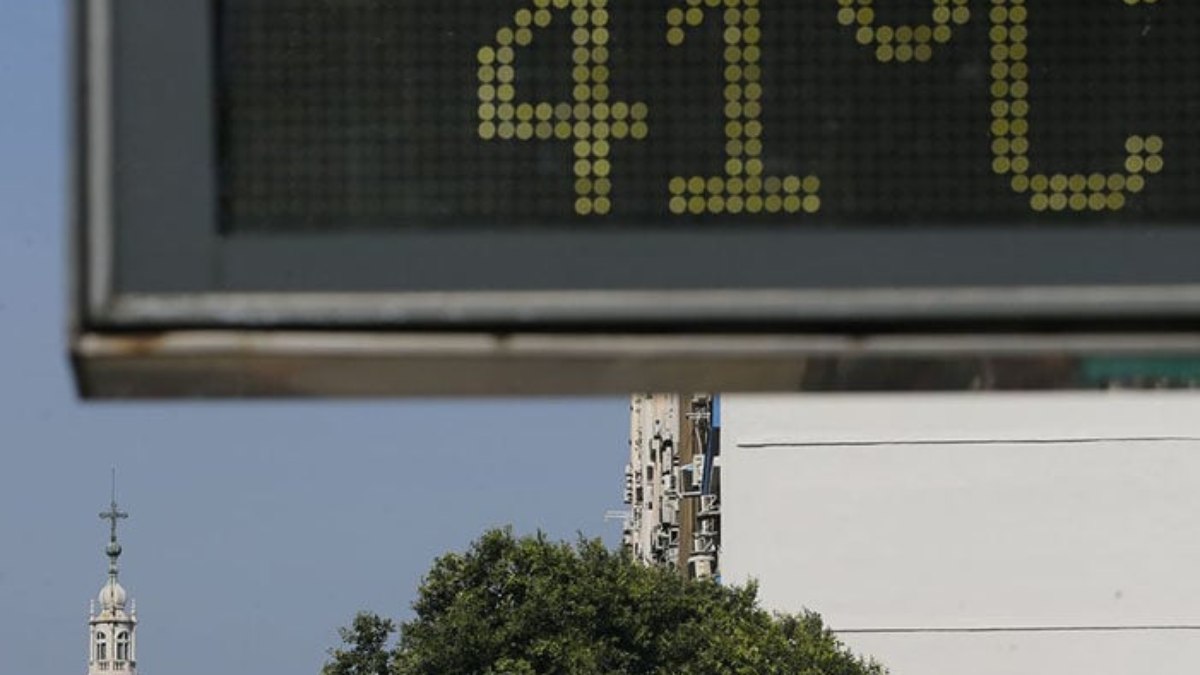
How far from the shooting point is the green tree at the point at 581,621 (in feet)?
189

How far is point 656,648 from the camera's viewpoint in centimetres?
5859

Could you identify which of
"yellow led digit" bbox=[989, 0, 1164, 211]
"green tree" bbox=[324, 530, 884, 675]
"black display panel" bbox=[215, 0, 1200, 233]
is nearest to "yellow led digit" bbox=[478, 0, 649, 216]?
"black display panel" bbox=[215, 0, 1200, 233]

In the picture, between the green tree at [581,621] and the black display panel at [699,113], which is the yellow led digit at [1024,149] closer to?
the black display panel at [699,113]

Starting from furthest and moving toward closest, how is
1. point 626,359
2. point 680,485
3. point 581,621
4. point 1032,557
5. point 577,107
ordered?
point 680,485 < point 1032,557 < point 581,621 < point 577,107 < point 626,359

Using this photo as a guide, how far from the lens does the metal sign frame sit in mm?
5926

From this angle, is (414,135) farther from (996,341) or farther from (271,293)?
(996,341)

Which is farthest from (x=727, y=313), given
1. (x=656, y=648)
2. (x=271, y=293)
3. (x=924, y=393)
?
(x=656, y=648)

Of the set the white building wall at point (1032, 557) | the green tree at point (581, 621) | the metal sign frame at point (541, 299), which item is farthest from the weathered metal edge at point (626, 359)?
the white building wall at point (1032, 557)

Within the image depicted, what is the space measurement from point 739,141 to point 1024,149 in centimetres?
49

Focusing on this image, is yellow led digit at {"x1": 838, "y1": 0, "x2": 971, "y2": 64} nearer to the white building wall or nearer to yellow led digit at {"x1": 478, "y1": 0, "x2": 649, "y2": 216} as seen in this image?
yellow led digit at {"x1": 478, "y1": 0, "x2": 649, "y2": 216}

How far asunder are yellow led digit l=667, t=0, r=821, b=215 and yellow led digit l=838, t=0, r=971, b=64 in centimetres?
17

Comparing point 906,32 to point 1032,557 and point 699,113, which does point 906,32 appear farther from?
point 1032,557

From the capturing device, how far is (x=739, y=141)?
6082mm

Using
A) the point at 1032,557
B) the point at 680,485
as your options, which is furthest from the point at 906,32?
the point at 680,485
